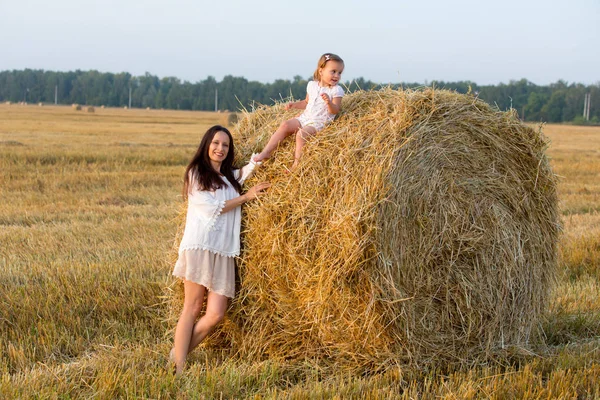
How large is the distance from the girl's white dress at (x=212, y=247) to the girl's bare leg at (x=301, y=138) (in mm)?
584

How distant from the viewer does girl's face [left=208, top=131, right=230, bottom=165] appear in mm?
5152

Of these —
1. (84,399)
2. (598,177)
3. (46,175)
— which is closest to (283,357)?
(84,399)

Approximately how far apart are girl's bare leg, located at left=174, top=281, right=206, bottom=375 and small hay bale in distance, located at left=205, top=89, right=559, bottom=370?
11.8 inches

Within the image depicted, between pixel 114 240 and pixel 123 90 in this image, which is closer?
pixel 114 240

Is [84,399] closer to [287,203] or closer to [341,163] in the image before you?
[287,203]

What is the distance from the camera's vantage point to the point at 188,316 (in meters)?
5.02

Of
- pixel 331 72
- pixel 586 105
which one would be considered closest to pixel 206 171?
pixel 331 72

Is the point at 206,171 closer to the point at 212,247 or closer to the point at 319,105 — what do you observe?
the point at 212,247

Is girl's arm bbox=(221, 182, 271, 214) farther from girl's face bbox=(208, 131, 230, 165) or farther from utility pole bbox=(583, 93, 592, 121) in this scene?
utility pole bbox=(583, 93, 592, 121)

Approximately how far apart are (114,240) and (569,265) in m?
5.59

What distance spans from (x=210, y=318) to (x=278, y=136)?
4.70 feet

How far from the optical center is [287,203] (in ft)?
15.7

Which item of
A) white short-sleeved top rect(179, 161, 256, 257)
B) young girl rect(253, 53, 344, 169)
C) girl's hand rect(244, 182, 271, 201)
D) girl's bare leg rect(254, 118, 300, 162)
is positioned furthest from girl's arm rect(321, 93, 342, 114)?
white short-sleeved top rect(179, 161, 256, 257)

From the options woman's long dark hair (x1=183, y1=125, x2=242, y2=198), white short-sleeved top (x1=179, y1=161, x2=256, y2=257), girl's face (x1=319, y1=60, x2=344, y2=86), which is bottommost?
white short-sleeved top (x1=179, y1=161, x2=256, y2=257)
